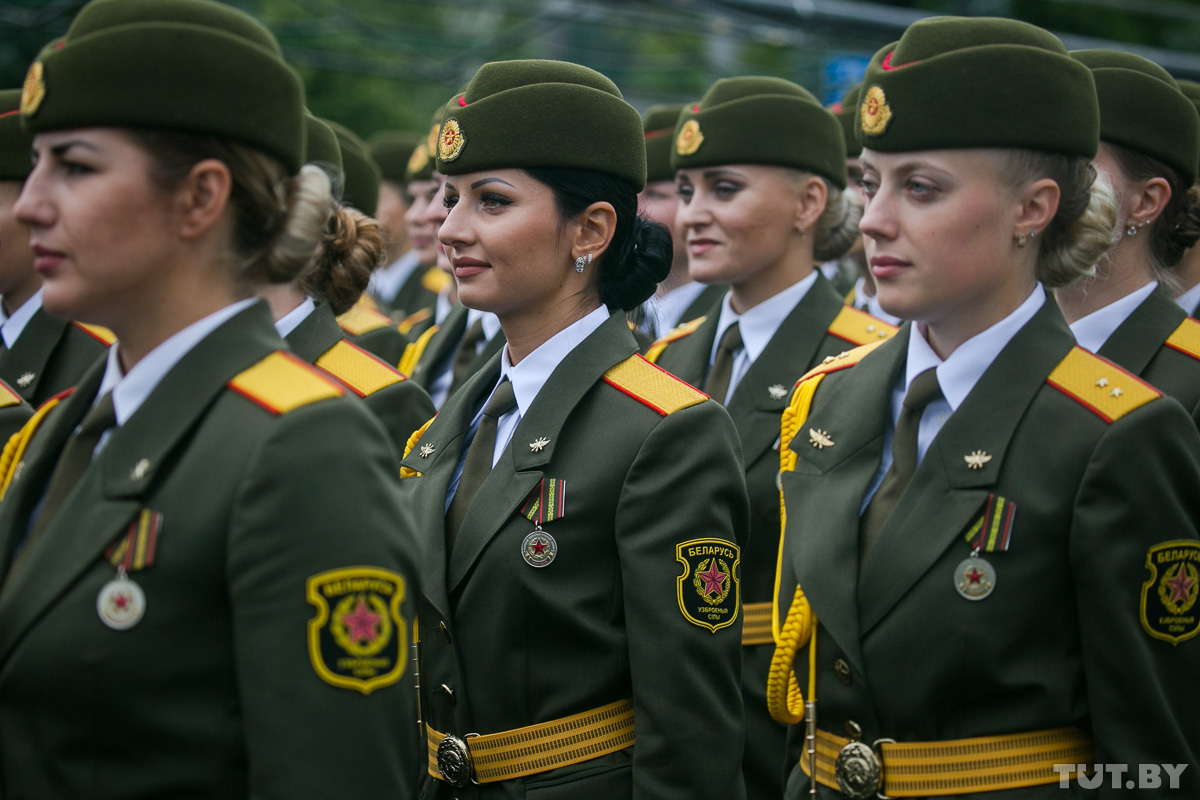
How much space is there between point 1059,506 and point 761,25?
954 cm

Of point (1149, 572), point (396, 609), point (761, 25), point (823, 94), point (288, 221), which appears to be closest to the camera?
point (396, 609)

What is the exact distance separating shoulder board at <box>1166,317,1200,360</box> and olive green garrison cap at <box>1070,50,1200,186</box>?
50 centimetres

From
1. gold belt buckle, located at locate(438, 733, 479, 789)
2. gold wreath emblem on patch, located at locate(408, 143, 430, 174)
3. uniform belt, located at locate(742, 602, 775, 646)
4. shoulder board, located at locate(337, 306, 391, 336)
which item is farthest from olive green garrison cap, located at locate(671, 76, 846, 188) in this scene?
gold wreath emblem on patch, located at locate(408, 143, 430, 174)

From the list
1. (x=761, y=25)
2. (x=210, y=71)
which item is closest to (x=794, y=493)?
(x=210, y=71)

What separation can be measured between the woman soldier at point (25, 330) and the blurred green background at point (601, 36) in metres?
7.04

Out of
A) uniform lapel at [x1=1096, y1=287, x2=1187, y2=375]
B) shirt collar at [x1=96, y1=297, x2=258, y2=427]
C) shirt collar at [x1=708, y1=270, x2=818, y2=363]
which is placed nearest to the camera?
shirt collar at [x1=96, y1=297, x2=258, y2=427]

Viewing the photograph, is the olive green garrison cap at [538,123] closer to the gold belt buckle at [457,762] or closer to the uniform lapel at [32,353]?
the gold belt buckle at [457,762]

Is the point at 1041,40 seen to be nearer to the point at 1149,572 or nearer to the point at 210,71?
the point at 1149,572

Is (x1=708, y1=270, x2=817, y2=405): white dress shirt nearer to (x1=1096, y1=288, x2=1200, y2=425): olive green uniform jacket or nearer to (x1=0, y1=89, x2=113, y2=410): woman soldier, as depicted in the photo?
(x1=1096, y1=288, x2=1200, y2=425): olive green uniform jacket

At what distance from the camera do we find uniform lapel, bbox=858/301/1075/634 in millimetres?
2621

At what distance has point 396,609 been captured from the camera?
6.31 ft

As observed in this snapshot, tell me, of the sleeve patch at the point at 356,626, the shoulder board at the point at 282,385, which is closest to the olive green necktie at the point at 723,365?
the shoulder board at the point at 282,385

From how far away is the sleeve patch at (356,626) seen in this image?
6.10 feet

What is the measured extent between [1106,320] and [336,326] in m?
2.56
